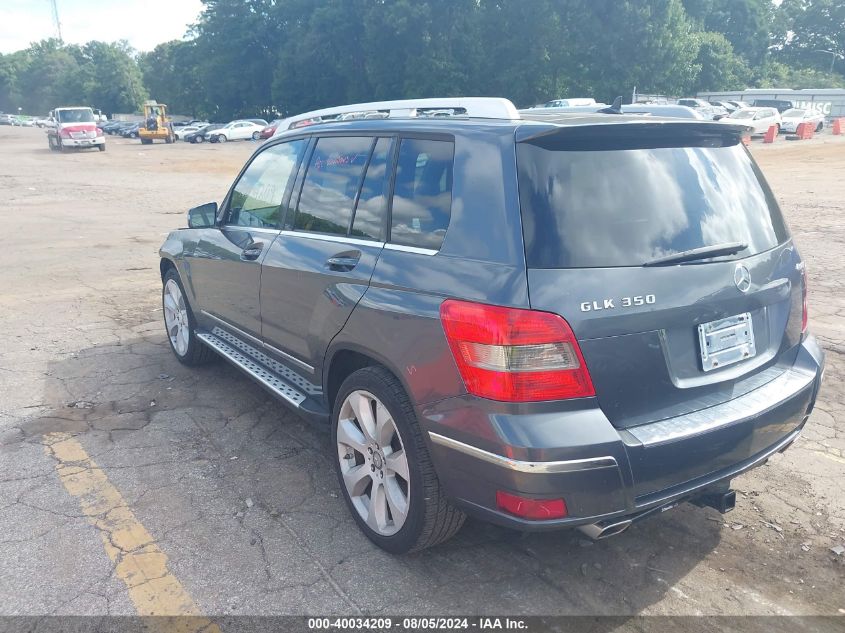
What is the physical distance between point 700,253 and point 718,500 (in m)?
1.03

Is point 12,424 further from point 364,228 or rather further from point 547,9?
point 547,9

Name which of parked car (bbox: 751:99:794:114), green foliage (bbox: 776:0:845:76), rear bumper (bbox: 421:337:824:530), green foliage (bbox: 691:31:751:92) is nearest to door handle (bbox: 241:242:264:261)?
rear bumper (bbox: 421:337:824:530)

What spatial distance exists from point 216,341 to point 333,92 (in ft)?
215

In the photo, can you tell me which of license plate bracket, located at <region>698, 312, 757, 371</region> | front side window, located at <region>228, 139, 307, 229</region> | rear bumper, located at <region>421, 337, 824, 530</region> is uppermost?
front side window, located at <region>228, 139, 307, 229</region>

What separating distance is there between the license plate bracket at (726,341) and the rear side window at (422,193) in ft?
3.63

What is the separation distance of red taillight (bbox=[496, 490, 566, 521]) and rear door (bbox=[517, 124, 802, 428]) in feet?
1.24

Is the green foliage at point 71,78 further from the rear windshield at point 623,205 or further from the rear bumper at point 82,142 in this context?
the rear windshield at point 623,205

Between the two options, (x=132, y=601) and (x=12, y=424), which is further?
(x=12, y=424)

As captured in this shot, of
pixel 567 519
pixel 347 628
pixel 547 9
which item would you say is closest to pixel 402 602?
pixel 347 628

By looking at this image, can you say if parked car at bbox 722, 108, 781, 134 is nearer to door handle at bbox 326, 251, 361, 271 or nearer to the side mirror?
the side mirror

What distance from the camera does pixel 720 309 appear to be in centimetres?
273

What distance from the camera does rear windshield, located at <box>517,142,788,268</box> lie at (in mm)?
2541

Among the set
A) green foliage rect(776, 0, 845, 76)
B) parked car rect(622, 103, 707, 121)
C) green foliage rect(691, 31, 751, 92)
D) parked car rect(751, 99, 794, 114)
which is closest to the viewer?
parked car rect(622, 103, 707, 121)

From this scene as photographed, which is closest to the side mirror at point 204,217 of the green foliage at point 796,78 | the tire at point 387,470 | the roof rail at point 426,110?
the roof rail at point 426,110
